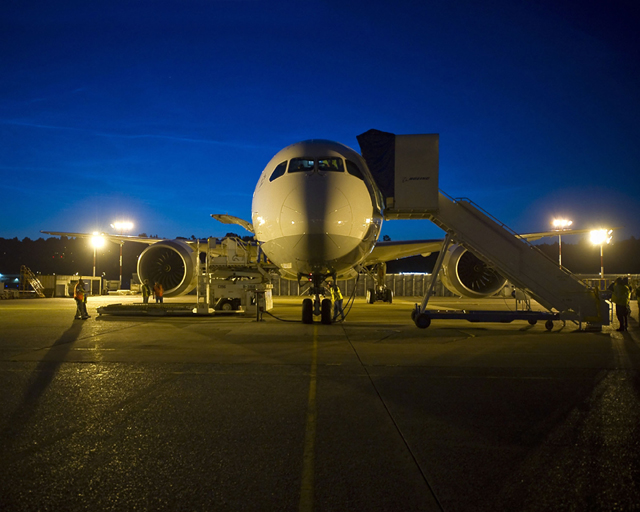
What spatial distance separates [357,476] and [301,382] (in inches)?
101

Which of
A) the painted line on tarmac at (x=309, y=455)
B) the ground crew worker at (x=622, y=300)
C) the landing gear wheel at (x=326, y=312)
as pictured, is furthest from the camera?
the landing gear wheel at (x=326, y=312)

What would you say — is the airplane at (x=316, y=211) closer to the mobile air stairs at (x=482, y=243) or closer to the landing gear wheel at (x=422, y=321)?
the mobile air stairs at (x=482, y=243)

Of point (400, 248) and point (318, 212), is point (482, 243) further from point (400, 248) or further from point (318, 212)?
point (400, 248)

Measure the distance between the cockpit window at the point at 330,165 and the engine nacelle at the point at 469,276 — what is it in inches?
274

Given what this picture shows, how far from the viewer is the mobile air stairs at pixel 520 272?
1099 cm

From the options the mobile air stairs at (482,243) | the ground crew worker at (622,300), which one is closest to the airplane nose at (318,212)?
the mobile air stairs at (482,243)

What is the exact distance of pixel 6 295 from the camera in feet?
104

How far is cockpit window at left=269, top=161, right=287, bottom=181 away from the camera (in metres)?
10.8

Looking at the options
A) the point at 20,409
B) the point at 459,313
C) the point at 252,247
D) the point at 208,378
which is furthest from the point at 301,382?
the point at 252,247

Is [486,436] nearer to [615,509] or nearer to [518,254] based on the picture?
[615,509]

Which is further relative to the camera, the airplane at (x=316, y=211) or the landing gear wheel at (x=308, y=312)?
the landing gear wheel at (x=308, y=312)

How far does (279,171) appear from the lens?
10.9 metres

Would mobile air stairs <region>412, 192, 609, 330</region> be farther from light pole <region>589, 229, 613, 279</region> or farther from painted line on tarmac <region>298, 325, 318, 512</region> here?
light pole <region>589, 229, 613, 279</region>

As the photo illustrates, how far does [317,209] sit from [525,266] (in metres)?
5.27
